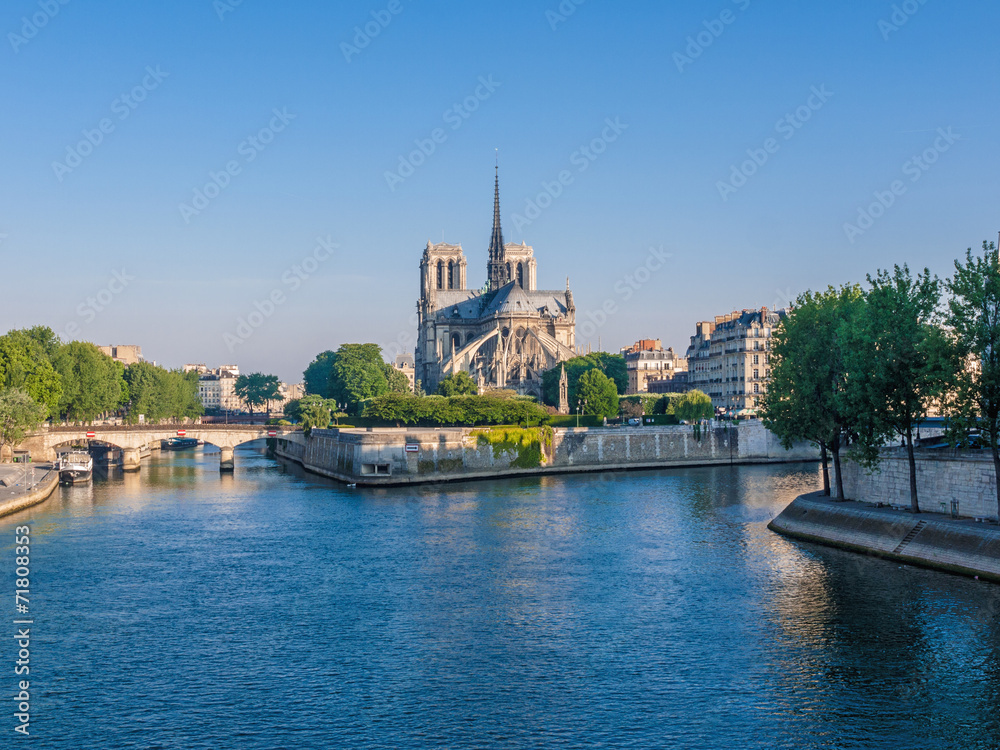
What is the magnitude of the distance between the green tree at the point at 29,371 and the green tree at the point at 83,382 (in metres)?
2.63

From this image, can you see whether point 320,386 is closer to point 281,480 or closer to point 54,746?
point 281,480

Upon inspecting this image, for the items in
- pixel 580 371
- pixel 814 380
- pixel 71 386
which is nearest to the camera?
pixel 814 380

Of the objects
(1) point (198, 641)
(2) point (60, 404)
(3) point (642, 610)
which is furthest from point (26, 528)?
(2) point (60, 404)

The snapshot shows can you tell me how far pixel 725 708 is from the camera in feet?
71.7

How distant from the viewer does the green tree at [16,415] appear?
6731cm

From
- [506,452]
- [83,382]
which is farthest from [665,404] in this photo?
[83,382]

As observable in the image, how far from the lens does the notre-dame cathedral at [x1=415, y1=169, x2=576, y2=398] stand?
139m

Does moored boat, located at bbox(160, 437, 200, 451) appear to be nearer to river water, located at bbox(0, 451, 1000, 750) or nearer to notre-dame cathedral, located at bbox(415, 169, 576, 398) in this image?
notre-dame cathedral, located at bbox(415, 169, 576, 398)

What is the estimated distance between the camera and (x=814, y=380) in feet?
143

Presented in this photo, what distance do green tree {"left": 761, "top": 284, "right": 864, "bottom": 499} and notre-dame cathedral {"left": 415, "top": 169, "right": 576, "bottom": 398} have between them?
8565 centimetres

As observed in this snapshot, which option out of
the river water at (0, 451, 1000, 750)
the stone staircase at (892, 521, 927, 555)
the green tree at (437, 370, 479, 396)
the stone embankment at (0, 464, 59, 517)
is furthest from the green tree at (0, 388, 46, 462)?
the green tree at (437, 370, 479, 396)

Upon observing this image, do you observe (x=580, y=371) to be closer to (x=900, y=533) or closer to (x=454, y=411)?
(x=454, y=411)

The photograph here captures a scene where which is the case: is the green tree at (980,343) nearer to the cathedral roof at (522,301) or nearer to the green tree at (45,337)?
the green tree at (45,337)

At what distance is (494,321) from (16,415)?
87789 millimetres
